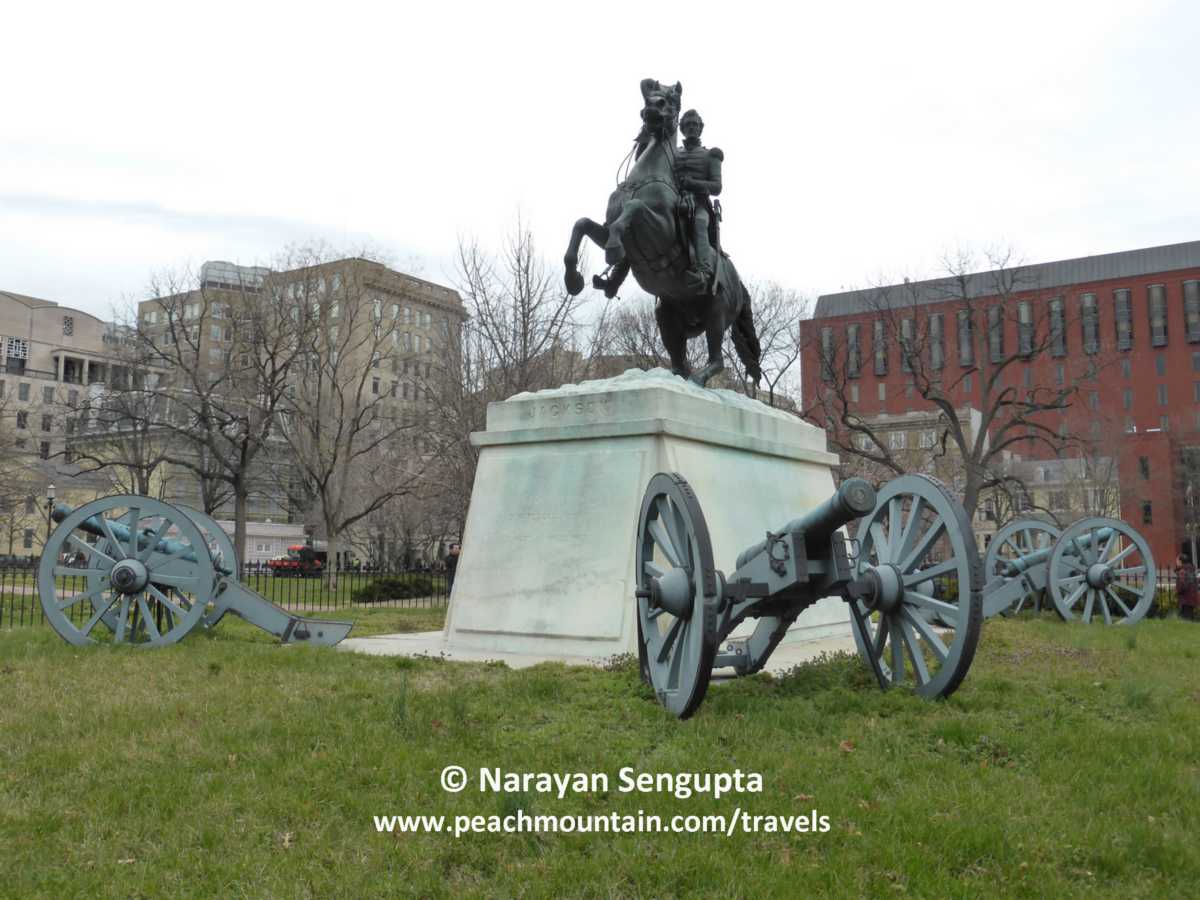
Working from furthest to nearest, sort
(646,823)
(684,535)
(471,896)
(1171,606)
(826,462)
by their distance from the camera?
(1171,606)
(826,462)
(684,535)
(646,823)
(471,896)

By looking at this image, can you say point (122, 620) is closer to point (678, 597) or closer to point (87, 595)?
point (87, 595)

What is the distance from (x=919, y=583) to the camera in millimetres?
5914

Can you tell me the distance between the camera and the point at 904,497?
632 cm

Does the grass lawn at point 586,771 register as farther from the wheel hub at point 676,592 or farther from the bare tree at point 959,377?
the bare tree at point 959,377

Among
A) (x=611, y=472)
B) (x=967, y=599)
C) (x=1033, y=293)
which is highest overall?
(x=1033, y=293)

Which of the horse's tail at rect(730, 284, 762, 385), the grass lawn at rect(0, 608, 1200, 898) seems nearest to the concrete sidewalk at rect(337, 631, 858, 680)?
the grass lawn at rect(0, 608, 1200, 898)

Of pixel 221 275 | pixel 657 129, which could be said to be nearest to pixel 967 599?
pixel 657 129

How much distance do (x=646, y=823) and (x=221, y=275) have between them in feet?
160

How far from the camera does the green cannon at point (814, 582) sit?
17.7 feet

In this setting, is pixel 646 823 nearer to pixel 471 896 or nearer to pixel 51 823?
pixel 471 896

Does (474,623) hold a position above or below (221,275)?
below

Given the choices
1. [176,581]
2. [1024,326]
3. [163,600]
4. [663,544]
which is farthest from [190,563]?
[1024,326]

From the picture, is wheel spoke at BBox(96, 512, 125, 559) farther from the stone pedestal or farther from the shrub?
the shrub

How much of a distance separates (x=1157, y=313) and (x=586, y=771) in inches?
3284
